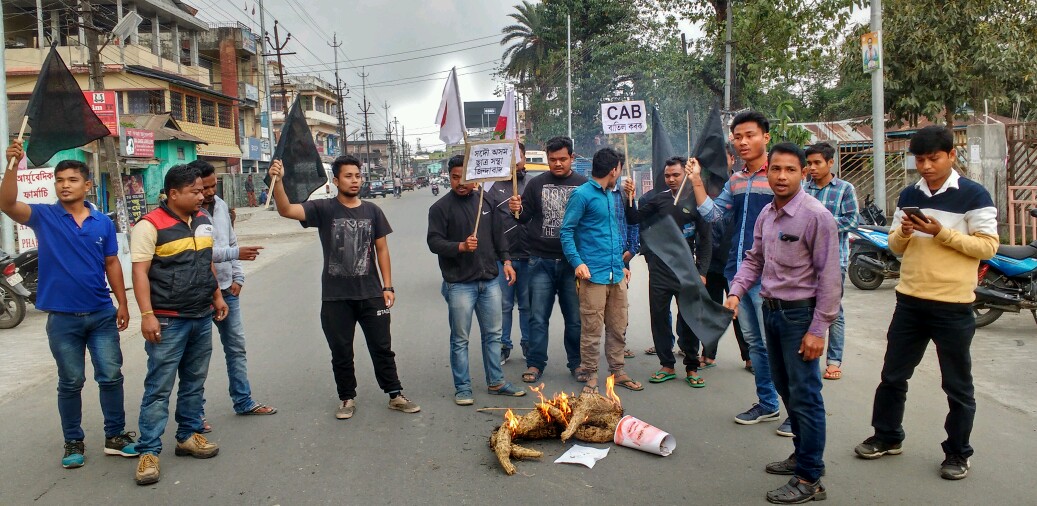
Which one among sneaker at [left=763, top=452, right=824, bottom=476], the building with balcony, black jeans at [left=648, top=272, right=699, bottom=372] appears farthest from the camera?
the building with balcony

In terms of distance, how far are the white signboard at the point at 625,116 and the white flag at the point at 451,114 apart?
4.91 meters

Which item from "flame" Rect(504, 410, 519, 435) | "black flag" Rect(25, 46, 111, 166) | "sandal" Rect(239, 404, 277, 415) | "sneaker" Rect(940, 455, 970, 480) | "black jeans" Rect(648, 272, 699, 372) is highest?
"black flag" Rect(25, 46, 111, 166)

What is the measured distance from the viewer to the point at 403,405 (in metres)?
5.69

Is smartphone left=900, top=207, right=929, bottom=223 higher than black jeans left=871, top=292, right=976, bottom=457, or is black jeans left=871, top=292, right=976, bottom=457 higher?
smartphone left=900, top=207, right=929, bottom=223

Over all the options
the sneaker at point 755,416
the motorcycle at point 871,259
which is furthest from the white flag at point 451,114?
the motorcycle at point 871,259

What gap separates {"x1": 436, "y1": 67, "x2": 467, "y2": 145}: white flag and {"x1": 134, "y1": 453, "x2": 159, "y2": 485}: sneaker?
331 centimetres

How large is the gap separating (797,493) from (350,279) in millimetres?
3258

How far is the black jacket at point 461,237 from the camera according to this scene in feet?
19.5

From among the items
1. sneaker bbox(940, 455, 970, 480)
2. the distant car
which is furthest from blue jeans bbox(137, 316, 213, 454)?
the distant car

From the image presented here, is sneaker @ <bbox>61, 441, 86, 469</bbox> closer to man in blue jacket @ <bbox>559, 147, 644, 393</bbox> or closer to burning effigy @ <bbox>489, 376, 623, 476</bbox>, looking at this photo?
burning effigy @ <bbox>489, 376, 623, 476</bbox>

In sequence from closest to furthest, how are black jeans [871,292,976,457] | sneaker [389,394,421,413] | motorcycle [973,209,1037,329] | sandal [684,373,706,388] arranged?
black jeans [871,292,976,457] → sneaker [389,394,421,413] → sandal [684,373,706,388] → motorcycle [973,209,1037,329]

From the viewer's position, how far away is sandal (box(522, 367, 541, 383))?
6469mm

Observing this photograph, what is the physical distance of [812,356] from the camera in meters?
3.99

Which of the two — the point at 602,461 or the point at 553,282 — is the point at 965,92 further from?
the point at 602,461
